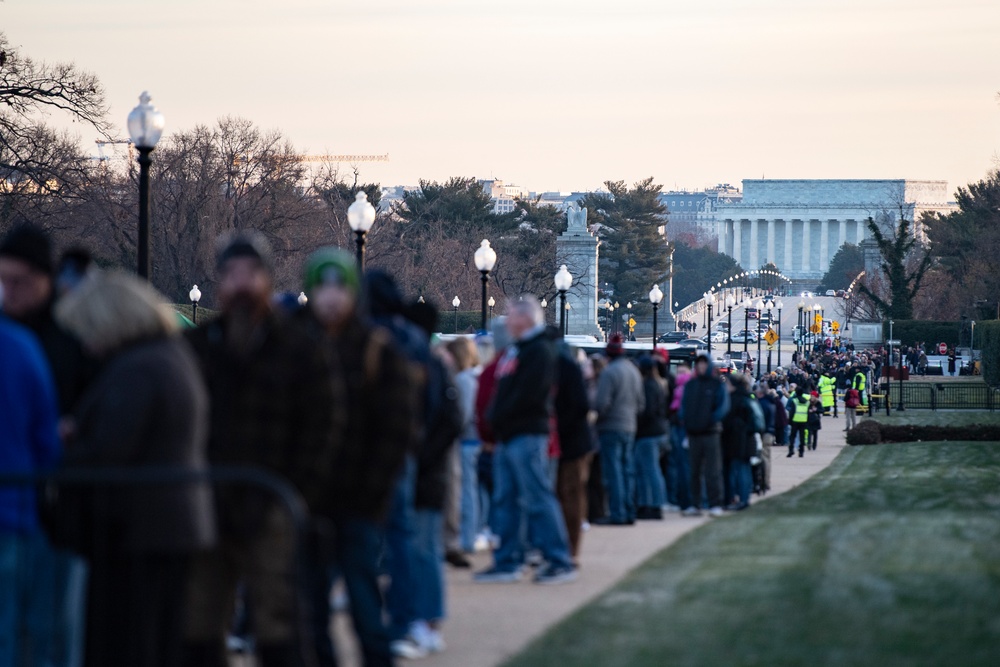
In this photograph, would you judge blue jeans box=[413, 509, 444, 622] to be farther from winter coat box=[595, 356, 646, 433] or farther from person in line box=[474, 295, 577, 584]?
winter coat box=[595, 356, 646, 433]

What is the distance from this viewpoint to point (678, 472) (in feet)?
56.9

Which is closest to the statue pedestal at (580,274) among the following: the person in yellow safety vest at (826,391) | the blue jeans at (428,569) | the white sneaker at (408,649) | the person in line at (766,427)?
the person in yellow safety vest at (826,391)

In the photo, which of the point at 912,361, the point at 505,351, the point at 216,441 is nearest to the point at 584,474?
the point at 505,351

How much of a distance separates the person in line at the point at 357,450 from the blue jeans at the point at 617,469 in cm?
753

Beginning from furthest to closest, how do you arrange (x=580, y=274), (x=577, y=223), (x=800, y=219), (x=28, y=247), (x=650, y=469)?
1. (x=800, y=219)
2. (x=577, y=223)
3. (x=580, y=274)
4. (x=650, y=469)
5. (x=28, y=247)

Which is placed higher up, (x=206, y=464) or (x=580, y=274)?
(x=580, y=274)

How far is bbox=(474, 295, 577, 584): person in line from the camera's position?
10.1 meters

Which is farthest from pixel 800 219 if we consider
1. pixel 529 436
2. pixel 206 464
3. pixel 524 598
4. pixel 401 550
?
pixel 206 464

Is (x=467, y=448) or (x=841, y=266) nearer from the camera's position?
(x=467, y=448)

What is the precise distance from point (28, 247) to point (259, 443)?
1.58m

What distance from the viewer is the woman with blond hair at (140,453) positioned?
5.77m

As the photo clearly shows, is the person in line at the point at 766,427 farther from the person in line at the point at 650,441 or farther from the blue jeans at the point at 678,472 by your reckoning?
the person in line at the point at 650,441

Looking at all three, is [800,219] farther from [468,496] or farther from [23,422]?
[23,422]

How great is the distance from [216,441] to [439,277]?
7388 centimetres
